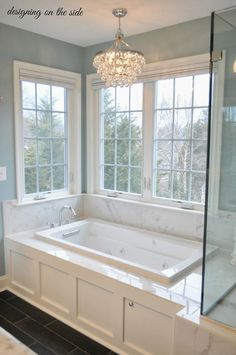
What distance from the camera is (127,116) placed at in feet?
11.4

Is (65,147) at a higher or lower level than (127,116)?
lower

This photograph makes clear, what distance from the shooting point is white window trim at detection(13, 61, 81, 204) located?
3.11m

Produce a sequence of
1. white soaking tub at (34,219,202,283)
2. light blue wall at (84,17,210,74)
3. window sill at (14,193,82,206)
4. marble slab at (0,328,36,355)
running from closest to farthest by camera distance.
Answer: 1. marble slab at (0,328,36,355)
2. white soaking tub at (34,219,202,283)
3. light blue wall at (84,17,210,74)
4. window sill at (14,193,82,206)

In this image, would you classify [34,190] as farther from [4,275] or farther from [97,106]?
[97,106]

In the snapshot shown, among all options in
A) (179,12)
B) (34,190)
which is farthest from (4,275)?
(179,12)

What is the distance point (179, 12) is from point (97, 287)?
2.30m

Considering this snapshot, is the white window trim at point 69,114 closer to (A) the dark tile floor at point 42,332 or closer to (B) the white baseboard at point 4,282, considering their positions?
(B) the white baseboard at point 4,282

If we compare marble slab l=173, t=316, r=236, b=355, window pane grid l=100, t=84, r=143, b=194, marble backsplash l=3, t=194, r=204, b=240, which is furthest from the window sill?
marble slab l=173, t=316, r=236, b=355

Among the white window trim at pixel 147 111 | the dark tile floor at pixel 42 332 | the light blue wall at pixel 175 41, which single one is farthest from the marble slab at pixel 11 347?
the light blue wall at pixel 175 41

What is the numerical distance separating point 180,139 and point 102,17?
129 centimetres

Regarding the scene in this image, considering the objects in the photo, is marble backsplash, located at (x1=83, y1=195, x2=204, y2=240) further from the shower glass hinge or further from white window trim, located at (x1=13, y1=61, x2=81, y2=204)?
the shower glass hinge

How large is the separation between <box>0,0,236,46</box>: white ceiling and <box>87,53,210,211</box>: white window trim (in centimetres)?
36

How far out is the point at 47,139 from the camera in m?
3.52

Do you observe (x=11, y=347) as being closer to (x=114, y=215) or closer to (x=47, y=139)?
(x=114, y=215)
